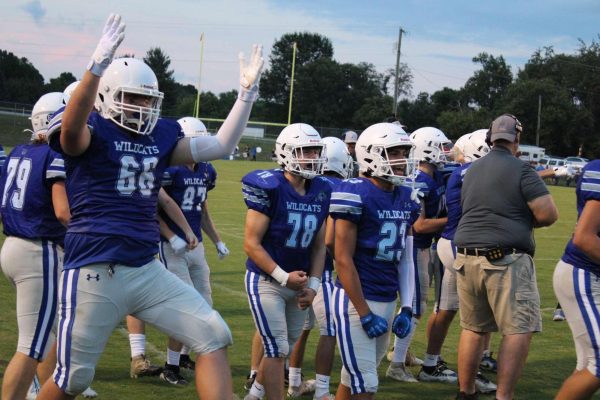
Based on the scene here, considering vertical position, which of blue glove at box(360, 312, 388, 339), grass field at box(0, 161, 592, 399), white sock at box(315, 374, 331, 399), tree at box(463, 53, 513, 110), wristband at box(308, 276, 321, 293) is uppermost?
tree at box(463, 53, 513, 110)

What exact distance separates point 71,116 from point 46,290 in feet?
5.05

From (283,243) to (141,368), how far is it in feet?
5.84

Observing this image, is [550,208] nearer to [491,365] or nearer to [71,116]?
[491,365]

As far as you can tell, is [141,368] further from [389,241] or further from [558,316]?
[558,316]

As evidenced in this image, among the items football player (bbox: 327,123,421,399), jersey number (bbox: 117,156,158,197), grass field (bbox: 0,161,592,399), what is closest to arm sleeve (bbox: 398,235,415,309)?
football player (bbox: 327,123,421,399)

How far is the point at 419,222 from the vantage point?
679cm

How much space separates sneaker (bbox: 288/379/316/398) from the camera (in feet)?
20.0

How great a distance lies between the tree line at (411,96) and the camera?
66.1 m

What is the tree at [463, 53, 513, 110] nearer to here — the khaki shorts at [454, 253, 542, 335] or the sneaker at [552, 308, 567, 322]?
the sneaker at [552, 308, 567, 322]

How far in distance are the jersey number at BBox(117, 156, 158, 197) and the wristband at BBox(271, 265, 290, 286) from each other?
115cm

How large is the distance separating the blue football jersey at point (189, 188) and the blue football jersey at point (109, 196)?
7.35 ft

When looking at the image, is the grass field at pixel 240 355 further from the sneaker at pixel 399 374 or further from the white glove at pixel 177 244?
the white glove at pixel 177 244

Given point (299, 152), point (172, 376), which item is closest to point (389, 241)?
point (299, 152)

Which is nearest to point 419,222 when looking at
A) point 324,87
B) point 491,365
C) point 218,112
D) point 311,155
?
point 491,365
